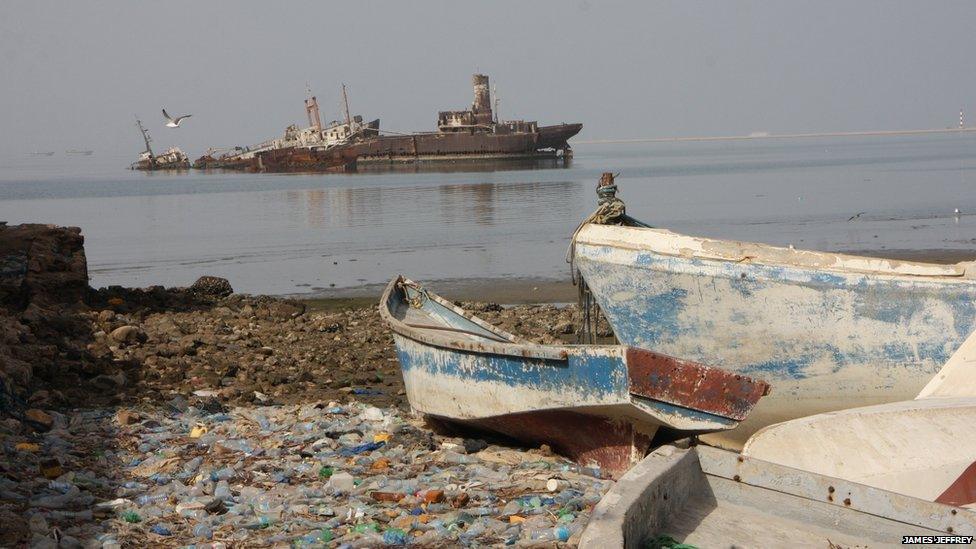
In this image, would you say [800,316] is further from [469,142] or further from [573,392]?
[469,142]

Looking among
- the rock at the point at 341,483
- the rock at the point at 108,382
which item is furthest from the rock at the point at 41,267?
the rock at the point at 341,483

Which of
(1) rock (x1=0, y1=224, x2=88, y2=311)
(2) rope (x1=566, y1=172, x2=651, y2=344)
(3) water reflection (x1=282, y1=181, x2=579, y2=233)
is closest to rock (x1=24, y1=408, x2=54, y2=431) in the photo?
(2) rope (x1=566, y1=172, x2=651, y2=344)

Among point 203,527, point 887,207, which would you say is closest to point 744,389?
point 203,527

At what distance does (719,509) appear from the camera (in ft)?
13.5

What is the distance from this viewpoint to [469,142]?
68.8m

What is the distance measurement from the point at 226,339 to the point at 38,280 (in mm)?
2996

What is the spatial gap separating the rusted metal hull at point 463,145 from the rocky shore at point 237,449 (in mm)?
57586

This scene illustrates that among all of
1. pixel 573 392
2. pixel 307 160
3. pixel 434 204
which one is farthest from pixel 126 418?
pixel 307 160

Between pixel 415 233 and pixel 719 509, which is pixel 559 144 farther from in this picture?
pixel 719 509

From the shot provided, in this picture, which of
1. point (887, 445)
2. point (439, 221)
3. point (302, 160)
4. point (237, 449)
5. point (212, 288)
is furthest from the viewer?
point (302, 160)

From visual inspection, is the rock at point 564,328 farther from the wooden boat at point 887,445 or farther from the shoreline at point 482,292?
the wooden boat at point 887,445

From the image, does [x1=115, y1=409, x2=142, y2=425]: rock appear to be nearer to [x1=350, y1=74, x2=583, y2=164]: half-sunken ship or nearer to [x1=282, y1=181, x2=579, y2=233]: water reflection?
[x1=282, y1=181, x2=579, y2=233]: water reflection

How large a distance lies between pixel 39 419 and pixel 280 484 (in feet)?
6.67

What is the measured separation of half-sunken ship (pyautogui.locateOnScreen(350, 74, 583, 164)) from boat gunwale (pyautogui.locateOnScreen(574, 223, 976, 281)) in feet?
199
